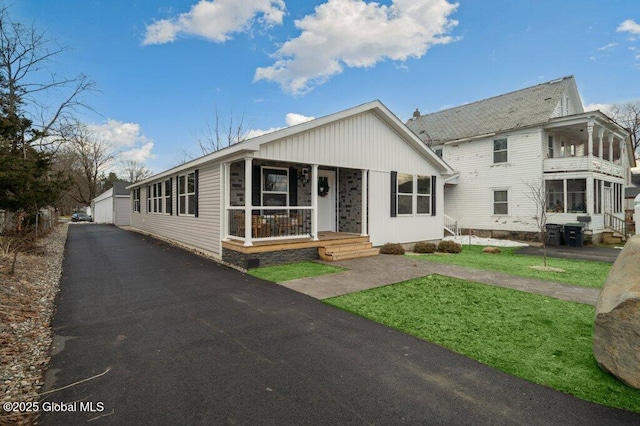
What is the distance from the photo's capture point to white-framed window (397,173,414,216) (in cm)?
1193

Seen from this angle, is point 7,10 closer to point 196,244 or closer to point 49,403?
point 196,244

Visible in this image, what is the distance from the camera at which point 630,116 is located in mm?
32375

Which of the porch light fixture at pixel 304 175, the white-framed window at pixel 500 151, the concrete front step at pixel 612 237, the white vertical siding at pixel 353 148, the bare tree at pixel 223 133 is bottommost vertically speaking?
the concrete front step at pixel 612 237

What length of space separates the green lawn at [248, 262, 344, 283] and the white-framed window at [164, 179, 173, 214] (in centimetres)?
810

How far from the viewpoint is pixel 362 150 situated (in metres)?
10.6

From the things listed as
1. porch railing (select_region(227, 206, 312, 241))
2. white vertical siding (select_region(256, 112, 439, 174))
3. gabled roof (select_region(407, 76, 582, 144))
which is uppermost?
gabled roof (select_region(407, 76, 582, 144))

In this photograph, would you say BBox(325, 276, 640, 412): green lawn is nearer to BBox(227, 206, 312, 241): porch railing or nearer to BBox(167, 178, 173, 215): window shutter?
BBox(227, 206, 312, 241): porch railing

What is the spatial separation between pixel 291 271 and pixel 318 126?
14.4 feet

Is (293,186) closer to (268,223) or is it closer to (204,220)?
(268,223)

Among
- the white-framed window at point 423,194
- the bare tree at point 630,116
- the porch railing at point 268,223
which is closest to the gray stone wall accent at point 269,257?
the porch railing at point 268,223

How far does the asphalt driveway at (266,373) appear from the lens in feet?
7.95

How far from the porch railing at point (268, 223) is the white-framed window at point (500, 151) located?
12234 mm

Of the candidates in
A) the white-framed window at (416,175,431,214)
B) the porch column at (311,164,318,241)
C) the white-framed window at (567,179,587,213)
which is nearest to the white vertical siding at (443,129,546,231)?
the white-framed window at (567,179,587,213)

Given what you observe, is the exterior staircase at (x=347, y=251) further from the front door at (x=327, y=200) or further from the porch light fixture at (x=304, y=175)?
the porch light fixture at (x=304, y=175)
